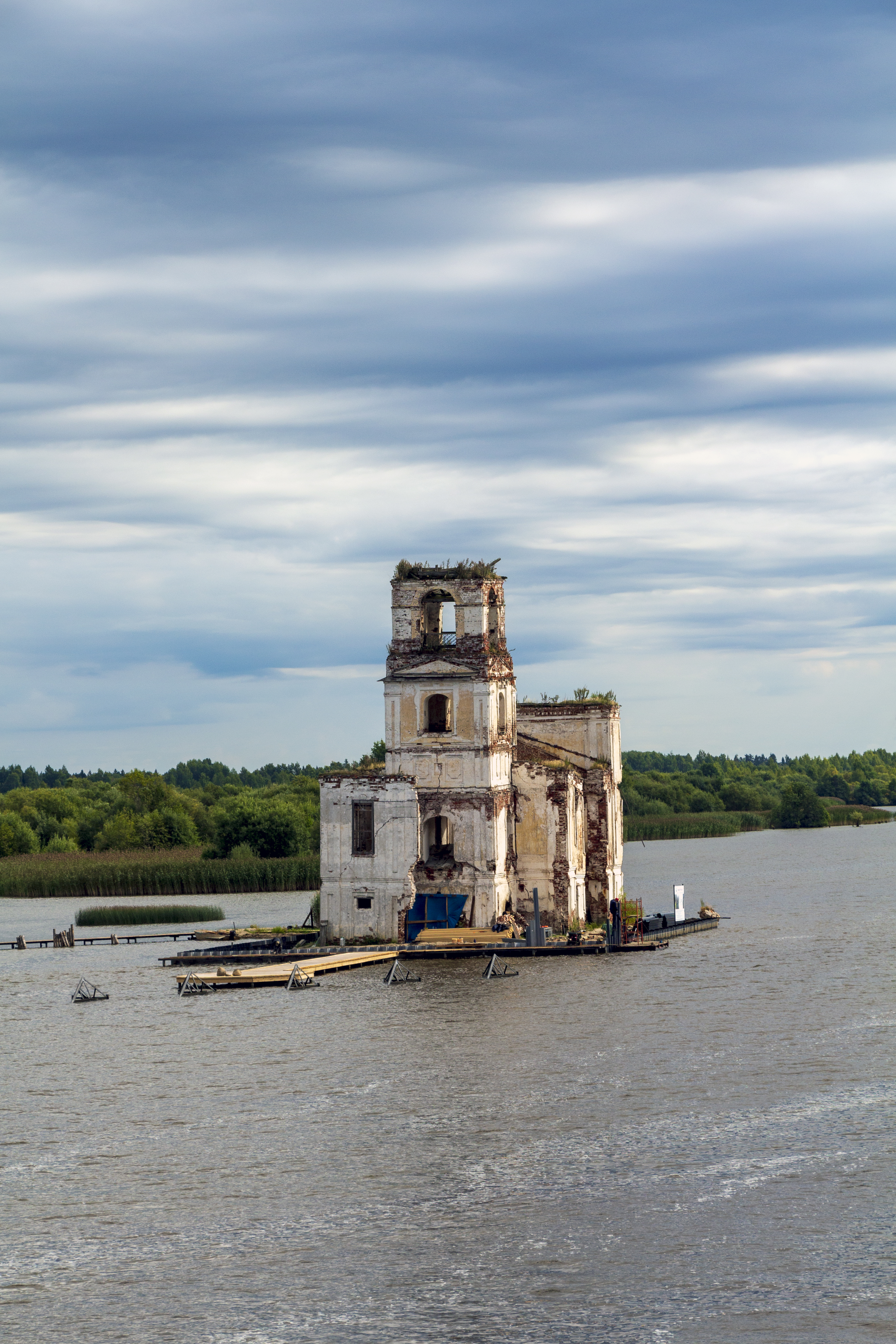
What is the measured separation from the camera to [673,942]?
8200 cm

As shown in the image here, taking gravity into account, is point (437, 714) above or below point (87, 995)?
above

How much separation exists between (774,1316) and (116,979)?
47.4 metres

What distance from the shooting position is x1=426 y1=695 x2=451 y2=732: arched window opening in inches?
3022

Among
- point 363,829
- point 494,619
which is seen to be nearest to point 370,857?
point 363,829

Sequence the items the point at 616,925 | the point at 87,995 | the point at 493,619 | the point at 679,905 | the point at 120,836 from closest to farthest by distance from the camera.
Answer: the point at 87,995 < the point at 616,925 < the point at 493,619 < the point at 679,905 < the point at 120,836

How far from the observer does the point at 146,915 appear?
101m

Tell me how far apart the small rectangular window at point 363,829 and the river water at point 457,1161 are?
24.3ft

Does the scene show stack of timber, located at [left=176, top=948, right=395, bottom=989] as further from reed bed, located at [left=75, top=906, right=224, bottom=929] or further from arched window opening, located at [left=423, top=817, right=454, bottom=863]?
reed bed, located at [left=75, top=906, right=224, bottom=929]

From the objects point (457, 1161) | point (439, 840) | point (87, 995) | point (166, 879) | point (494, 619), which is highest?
point (494, 619)

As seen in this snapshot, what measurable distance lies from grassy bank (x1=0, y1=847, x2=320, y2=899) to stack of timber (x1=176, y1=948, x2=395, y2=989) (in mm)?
39493

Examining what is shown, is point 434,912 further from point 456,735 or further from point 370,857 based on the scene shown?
point 456,735

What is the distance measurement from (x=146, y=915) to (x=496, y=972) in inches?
1495

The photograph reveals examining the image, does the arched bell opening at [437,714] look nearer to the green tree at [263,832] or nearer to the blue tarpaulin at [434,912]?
the blue tarpaulin at [434,912]

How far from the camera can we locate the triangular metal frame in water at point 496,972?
68188 mm
